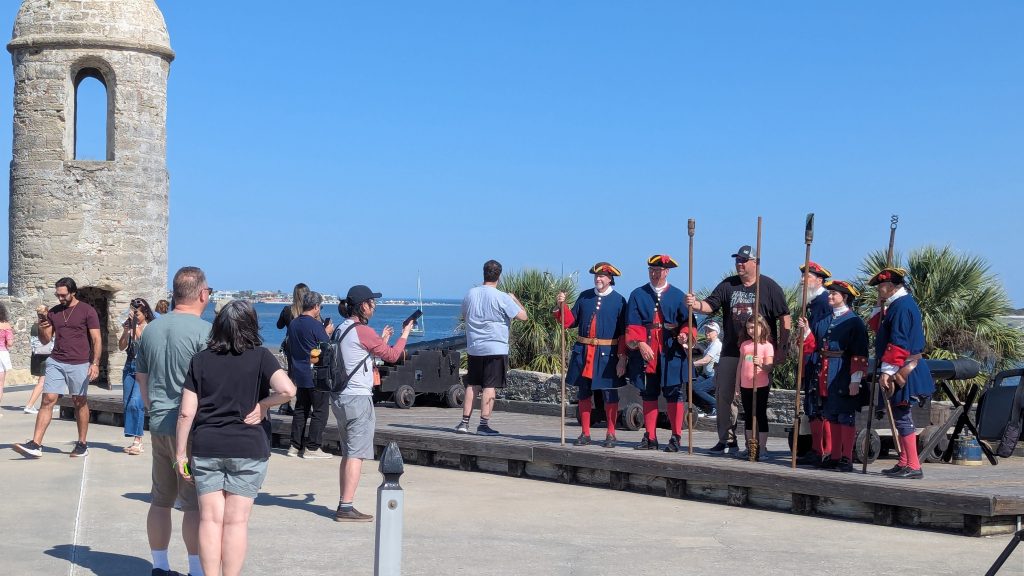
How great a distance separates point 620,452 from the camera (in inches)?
422

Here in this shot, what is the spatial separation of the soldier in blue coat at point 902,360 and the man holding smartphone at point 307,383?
211 inches

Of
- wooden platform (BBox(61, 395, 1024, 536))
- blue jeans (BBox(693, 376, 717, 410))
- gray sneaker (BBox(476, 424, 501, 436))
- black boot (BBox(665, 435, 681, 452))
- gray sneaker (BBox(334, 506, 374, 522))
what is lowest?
gray sneaker (BBox(334, 506, 374, 522))

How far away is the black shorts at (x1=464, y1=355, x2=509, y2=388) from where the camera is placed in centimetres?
1209

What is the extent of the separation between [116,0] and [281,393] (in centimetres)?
A: 1489

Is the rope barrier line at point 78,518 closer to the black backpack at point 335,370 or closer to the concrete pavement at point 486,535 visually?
the concrete pavement at point 486,535

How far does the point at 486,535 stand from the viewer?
855 centimetres

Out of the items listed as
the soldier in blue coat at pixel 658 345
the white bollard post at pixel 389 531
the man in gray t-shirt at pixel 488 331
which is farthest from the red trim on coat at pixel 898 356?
the white bollard post at pixel 389 531

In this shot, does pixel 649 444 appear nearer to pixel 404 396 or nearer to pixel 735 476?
pixel 735 476

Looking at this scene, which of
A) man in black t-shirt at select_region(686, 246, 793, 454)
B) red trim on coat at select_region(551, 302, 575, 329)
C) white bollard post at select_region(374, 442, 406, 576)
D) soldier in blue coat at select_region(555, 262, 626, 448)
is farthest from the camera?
red trim on coat at select_region(551, 302, 575, 329)

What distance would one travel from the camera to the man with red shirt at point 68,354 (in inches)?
460

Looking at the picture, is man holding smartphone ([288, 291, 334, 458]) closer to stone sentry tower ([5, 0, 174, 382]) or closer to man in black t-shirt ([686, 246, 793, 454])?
man in black t-shirt ([686, 246, 793, 454])

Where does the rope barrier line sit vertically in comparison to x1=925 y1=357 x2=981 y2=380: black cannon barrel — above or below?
below

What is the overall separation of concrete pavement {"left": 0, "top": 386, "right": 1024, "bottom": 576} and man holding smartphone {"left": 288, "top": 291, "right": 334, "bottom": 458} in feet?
4.53

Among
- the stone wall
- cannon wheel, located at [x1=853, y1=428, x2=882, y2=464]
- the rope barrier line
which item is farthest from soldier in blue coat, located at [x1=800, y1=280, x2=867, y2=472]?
the stone wall
